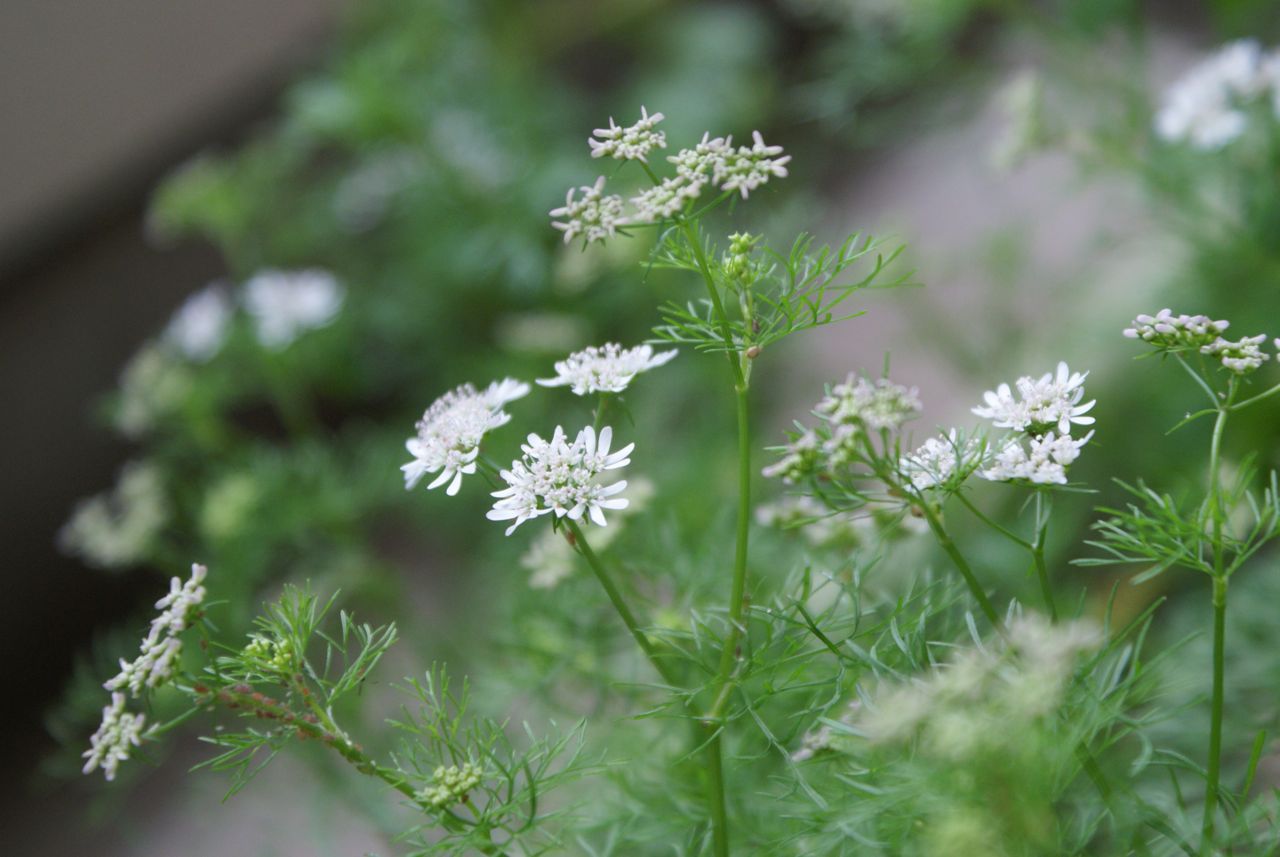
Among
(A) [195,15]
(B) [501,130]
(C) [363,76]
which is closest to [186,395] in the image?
(C) [363,76]

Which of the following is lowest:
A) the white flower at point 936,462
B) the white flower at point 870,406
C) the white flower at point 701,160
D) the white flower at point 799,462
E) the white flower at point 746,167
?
the white flower at point 936,462

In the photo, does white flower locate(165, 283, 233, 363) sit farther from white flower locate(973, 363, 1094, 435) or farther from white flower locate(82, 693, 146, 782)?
white flower locate(973, 363, 1094, 435)

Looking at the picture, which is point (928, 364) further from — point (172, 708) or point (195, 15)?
point (195, 15)

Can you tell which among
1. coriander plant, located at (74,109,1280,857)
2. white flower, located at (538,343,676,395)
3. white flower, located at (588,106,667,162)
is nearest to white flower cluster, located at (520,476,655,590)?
coriander plant, located at (74,109,1280,857)

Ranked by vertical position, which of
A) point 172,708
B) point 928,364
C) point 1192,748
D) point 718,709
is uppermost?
point 718,709

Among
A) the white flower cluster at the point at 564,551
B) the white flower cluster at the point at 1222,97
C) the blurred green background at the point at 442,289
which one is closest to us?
the white flower cluster at the point at 564,551

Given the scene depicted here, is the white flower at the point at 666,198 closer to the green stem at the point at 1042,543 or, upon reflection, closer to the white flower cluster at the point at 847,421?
the white flower cluster at the point at 847,421

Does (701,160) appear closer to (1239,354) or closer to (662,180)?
(662,180)

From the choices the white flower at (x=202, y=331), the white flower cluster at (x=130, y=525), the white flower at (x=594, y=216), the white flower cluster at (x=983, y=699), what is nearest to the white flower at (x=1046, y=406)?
the white flower cluster at (x=983, y=699)

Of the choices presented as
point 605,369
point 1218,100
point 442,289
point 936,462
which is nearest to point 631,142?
point 605,369
